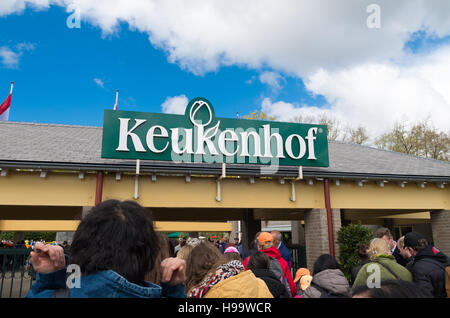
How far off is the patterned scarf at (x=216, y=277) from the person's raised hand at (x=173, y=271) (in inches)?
34.1

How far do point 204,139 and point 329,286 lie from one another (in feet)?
21.3

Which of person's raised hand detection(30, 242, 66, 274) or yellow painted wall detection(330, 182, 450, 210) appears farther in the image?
yellow painted wall detection(330, 182, 450, 210)

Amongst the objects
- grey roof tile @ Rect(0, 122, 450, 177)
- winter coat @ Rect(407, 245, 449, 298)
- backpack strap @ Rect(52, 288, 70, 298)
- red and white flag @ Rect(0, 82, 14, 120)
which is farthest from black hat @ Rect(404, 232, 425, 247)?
red and white flag @ Rect(0, 82, 14, 120)

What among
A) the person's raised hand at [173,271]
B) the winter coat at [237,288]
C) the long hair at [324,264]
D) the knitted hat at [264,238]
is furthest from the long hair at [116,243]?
the knitted hat at [264,238]

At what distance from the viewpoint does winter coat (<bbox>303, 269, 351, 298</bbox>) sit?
10.7 ft

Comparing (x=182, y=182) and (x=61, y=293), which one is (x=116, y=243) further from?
(x=182, y=182)

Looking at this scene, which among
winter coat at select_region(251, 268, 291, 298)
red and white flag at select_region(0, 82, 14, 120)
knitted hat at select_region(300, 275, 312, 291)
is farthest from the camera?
red and white flag at select_region(0, 82, 14, 120)

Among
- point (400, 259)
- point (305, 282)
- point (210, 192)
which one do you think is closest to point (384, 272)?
point (305, 282)

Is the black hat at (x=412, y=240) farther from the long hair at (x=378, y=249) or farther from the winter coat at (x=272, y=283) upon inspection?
the winter coat at (x=272, y=283)

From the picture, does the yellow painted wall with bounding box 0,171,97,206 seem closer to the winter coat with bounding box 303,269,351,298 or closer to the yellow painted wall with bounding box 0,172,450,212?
the yellow painted wall with bounding box 0,172,450,212

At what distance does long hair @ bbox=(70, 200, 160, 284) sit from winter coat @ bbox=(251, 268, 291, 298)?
197cm

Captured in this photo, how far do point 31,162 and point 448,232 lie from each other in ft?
42.9

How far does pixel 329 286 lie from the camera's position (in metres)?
3.28
